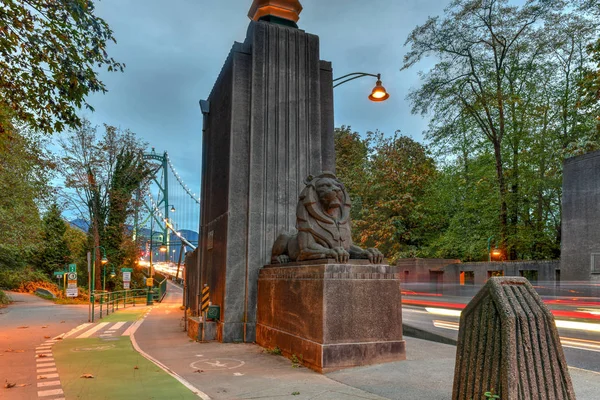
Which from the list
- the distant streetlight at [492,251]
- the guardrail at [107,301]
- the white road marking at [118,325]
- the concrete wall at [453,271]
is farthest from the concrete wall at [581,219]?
the guardrail at [107,301]

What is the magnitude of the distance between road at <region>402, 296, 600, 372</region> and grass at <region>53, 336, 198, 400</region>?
6.41 metres

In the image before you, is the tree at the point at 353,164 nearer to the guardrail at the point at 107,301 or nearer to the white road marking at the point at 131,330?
the guardrail at the point at 107,301

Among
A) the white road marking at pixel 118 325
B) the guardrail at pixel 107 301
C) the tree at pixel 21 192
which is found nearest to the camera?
the white road marking at pixel 118 325

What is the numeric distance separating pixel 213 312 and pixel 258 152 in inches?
158

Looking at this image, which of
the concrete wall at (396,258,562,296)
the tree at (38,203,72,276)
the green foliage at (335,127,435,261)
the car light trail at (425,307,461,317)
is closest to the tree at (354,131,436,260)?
the green foliage at (335,127,435,261)

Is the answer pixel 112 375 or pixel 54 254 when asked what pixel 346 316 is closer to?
pixel 112 375

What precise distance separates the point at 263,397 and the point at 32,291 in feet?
138

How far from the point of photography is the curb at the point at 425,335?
9.86 metres

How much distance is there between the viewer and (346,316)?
726 centimetres

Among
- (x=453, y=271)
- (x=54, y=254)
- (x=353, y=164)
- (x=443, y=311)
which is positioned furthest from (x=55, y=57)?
(x=54, y=254)

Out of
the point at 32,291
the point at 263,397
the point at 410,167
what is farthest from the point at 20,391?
the point at 32,291

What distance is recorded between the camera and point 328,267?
7406 mm

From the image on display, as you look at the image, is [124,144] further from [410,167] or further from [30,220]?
[410,167]

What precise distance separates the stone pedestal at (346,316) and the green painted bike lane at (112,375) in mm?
2136
